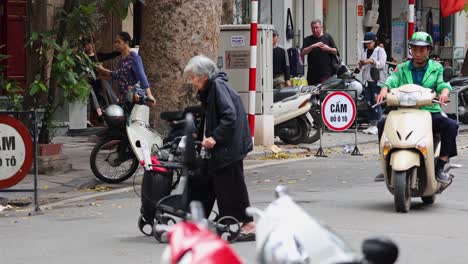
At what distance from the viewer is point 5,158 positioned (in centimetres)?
1069

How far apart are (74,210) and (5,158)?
908mm

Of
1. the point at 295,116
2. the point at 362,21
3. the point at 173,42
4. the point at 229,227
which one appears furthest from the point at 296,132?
the point at 362,21

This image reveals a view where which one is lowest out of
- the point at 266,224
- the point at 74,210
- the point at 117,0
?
the point at 74,210

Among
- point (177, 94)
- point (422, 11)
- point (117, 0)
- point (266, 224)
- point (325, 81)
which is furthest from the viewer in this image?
point (422, 11)

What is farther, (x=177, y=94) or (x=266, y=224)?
(x=177, y=94)

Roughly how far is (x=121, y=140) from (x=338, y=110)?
4747 millimetres

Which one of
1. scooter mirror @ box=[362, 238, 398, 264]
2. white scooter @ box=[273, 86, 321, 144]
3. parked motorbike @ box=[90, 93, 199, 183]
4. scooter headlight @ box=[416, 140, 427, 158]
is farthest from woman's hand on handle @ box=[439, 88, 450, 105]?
white scooter @ box=[273, 86, 321, 144]

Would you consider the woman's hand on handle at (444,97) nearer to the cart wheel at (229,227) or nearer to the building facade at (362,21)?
the cart wheel at (229,227)

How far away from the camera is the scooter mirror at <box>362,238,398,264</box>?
3443 millimetres

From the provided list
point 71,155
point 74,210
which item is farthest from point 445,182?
point 71,155

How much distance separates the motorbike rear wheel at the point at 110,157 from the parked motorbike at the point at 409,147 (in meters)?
3.82

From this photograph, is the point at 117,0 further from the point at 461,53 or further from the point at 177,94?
the point at 461,53

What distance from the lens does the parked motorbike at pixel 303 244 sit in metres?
3.47

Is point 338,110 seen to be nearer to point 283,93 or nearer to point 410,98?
point 283,93
